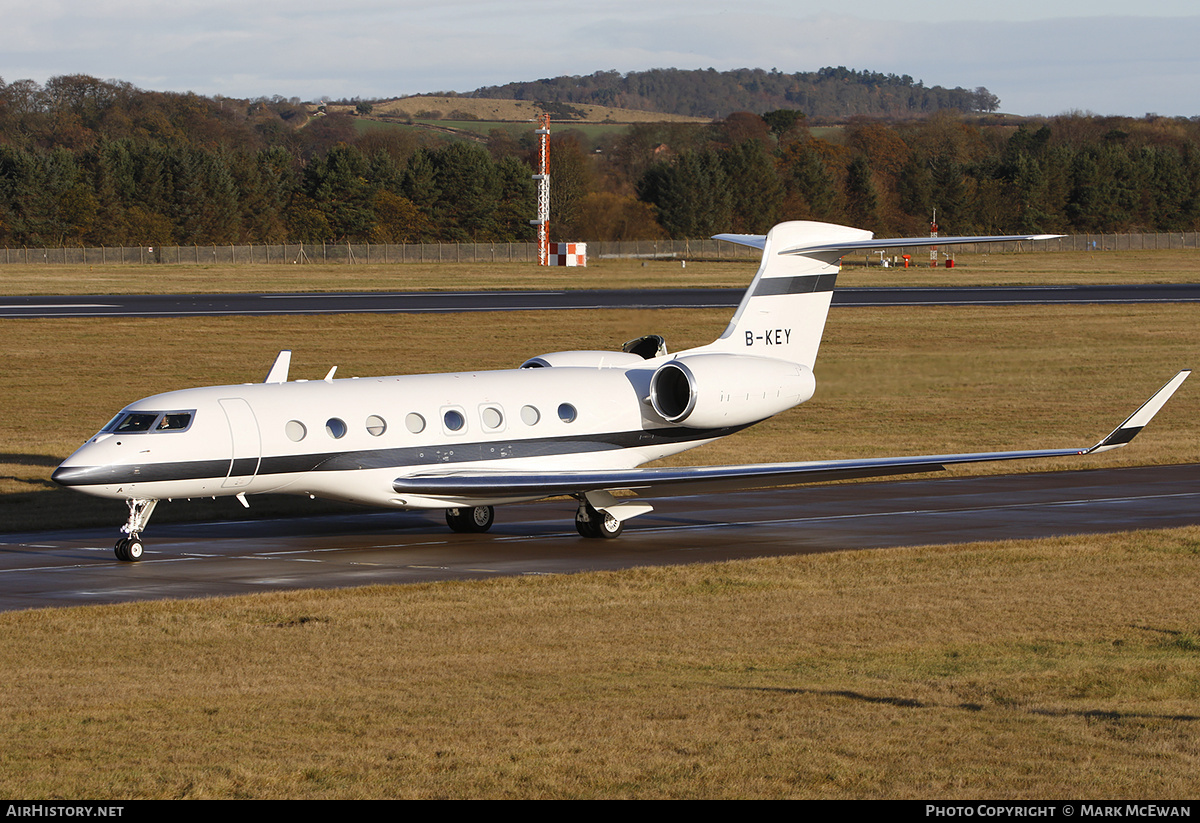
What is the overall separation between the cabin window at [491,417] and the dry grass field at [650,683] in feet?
17.0

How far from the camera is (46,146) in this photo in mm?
174125

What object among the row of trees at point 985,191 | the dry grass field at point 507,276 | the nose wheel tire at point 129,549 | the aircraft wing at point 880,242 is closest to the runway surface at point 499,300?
the dry grass field at point 507,276

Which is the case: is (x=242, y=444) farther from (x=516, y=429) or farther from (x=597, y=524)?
(x=597, y=524)

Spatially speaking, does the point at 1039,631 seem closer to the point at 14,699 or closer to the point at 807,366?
the point at 14,699

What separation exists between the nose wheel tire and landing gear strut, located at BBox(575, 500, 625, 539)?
7.48 meters

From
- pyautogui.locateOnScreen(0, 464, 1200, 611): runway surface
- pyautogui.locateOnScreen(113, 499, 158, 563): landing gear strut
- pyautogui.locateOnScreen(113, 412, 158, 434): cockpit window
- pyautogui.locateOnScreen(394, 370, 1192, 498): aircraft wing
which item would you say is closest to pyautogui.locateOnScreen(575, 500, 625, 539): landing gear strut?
pyautogui.locateOnScreen(0, 464, 1200, 611): runway surface

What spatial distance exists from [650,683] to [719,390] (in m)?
13.0

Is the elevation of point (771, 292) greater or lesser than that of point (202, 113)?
lesser

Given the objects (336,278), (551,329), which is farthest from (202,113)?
(551,329)

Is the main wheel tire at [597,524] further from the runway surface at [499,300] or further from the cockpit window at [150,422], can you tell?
the runway surface at [499,300]

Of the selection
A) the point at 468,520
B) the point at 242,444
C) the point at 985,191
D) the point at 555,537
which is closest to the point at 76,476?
the point at 242,444

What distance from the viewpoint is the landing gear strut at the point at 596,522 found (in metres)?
25.5

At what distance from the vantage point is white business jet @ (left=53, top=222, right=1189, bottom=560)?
897 inches

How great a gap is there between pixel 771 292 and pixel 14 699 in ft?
59.5
